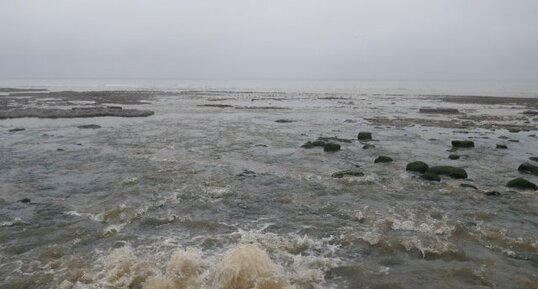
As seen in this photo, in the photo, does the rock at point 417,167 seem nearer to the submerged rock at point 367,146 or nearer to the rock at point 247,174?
the submerged rock at point 367,146

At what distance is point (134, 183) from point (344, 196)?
10.0m

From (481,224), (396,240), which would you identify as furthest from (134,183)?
(481,224)

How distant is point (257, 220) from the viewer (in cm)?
1585

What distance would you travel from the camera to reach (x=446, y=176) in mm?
22594

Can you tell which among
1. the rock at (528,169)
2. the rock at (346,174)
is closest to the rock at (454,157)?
the rock at (528,169)

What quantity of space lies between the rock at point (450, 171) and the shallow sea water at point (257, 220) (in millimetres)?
893

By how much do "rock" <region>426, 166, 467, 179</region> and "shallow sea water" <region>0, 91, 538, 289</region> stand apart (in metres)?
0.89

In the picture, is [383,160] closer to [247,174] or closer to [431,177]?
[431,177]

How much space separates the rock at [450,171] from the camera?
Answer: 22344 mm

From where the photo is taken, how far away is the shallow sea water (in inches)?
451

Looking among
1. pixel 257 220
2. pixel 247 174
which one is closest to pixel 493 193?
pixel 257 220

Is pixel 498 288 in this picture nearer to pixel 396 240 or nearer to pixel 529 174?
pixel 396 240

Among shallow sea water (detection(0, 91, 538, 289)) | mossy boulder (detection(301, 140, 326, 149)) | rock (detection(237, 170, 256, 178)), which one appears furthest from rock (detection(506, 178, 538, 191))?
mossy boulder (detection(301, 140, 326, 149))

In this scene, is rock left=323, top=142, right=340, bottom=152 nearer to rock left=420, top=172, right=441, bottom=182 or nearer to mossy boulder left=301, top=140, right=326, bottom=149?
mossy boulder left=301, top=140, right=326, bottom=149
